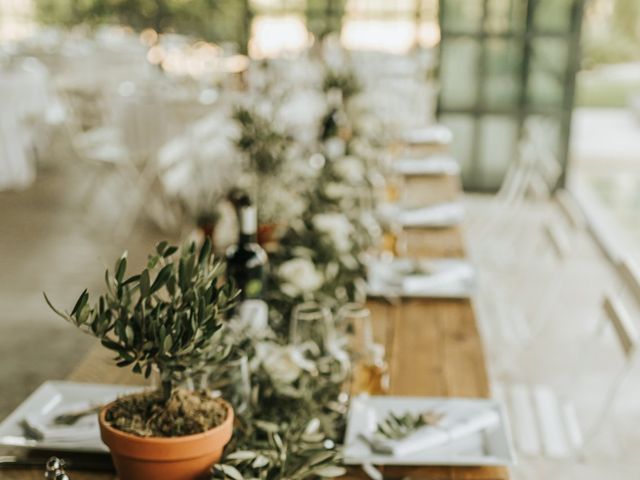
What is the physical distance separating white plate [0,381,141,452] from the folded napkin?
47 cm

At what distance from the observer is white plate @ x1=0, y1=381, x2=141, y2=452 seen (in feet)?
4.99

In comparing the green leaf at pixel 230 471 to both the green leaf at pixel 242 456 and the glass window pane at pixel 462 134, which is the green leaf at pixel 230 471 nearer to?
the green leaf at pixel 242 456

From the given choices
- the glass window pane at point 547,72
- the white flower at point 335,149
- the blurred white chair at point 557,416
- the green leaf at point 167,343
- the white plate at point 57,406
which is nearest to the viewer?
the green leaf at point 167,343

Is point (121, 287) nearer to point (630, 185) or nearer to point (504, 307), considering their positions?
point (504, 307)

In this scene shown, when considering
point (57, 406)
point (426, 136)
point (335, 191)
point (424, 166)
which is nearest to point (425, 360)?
point (335, 191)

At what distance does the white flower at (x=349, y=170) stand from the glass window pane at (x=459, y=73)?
464 cm

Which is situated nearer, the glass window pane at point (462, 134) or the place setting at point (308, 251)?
the place setting at point (308, 251)

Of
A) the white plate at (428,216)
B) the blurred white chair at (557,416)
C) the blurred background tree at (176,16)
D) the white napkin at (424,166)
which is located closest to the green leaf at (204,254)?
the blurred white chair at (557,416)

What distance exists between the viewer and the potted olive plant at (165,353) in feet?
3.83

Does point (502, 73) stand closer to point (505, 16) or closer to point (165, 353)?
point (505, 16)

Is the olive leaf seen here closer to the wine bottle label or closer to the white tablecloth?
the wine bottle label

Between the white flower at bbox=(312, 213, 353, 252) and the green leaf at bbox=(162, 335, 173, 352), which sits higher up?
the green leaf at bbox=(162, 335, 173, 352)

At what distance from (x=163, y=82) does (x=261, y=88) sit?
938 mm

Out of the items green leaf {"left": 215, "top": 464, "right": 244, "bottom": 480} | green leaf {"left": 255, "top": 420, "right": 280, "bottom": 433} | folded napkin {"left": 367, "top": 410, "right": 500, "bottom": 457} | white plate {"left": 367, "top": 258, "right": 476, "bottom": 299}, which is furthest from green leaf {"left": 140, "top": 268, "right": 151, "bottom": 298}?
white plate {"left": 367, "top": 258, "right": 476, "bottom": 299}
